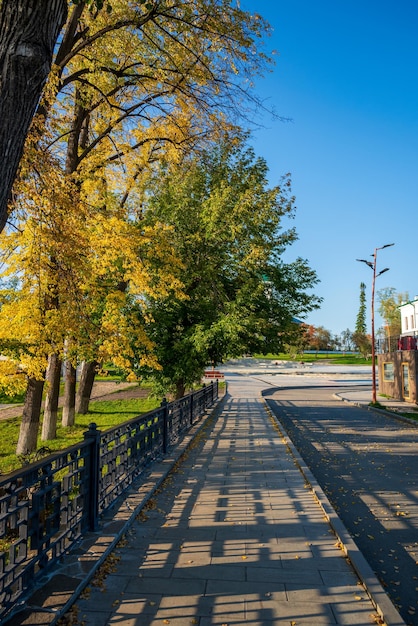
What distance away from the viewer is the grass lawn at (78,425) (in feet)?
44.8

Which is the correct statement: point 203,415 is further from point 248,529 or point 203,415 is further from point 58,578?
point 58,578

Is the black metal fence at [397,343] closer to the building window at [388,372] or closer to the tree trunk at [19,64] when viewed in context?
the building window at [388,372]

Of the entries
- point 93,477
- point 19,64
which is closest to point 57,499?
point 93,477

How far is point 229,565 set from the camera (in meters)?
4.81

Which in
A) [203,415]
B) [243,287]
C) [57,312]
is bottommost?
[203,415]

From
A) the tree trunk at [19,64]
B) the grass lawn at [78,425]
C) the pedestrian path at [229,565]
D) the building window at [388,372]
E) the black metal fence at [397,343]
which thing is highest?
the tree trunk at [19,64]

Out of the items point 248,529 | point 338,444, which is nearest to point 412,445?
point 338,444

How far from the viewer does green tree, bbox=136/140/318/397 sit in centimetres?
1630

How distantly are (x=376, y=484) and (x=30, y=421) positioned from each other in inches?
355

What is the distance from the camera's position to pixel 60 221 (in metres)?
8.27

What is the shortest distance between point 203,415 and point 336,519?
44.0 ft

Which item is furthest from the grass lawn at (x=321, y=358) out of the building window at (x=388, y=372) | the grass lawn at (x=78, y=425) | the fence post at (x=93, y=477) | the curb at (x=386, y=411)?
the fence post at (x=93, y=477)

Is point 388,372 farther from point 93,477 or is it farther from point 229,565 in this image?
point 229,565

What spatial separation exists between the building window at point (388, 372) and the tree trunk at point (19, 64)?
3200 cm
